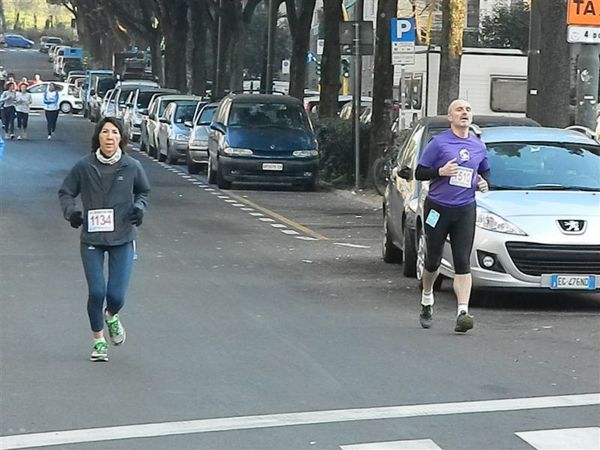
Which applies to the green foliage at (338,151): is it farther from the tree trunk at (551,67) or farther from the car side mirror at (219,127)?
the tree trunk at (551,67)

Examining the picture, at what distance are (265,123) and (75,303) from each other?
16.8m

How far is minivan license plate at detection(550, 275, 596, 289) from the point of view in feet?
41.9

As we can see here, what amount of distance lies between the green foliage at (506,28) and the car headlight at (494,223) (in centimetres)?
5163

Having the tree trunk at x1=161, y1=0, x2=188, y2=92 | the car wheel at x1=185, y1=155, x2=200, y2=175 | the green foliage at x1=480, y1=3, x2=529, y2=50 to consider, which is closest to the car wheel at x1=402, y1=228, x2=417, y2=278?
the car wheel at x1=185, y1=155, x2=200, y2=175

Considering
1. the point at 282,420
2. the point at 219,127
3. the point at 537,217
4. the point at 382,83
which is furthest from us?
the point at 219,127

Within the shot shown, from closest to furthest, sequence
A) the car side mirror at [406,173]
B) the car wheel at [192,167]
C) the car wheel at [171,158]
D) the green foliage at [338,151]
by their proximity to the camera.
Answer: the car side mirror at [406,173]
the green foliage at [338,151]
the car wheel at [192,167]
the car wheel at [171,158]

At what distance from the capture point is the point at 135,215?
33.9ft

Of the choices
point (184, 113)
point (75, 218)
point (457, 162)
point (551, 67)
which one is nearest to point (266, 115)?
point (184, 113)

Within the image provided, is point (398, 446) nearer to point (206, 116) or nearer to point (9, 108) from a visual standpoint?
point (206, 116)

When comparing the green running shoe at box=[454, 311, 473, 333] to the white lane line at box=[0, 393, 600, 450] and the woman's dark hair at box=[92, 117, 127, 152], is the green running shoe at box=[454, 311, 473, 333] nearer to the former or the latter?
the white lane line at box=[0, 393, 600, 450]

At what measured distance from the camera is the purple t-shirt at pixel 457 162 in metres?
11.8

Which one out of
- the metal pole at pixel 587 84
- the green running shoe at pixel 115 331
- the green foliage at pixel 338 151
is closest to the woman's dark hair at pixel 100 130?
the green running shoe at pixel 115 331

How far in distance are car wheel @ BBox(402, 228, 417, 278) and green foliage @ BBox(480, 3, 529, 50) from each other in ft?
162

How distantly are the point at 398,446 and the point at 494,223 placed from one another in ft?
18.4
